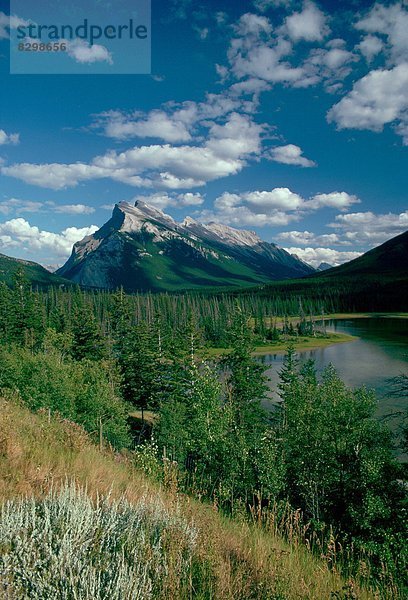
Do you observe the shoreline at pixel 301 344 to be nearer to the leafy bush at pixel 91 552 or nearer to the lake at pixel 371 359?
the lake at pixel 371 359

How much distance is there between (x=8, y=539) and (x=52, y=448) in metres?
3.61

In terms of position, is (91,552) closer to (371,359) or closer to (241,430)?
(241,430)

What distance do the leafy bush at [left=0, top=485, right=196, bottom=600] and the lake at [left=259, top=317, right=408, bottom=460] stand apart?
42.6m

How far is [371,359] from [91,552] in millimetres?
99245

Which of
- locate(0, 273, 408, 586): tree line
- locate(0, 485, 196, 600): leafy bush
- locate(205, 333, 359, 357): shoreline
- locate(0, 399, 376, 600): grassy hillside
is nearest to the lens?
locate(0, 485, 196, 600): leafy bush

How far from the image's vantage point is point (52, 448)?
779cm

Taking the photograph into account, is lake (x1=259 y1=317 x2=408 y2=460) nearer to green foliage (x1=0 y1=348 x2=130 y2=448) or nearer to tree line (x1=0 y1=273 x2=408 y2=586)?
tree line (x1=0 y1=273 x2=408 y2=586)

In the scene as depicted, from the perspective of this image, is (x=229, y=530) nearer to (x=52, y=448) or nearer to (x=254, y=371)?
(x=52, y=448)

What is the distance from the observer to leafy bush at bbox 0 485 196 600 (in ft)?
12.2

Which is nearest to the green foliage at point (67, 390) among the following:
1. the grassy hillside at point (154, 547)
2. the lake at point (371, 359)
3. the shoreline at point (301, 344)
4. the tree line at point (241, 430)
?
the tree line at point (241, 430)

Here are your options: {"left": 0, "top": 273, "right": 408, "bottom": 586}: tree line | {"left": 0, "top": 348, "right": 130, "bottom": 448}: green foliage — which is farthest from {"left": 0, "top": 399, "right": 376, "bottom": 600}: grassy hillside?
{"left": 0, "top": 348, "right": 130, "bottom": 448}: green foliage

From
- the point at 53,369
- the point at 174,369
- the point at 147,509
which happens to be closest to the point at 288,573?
the point at 147,509

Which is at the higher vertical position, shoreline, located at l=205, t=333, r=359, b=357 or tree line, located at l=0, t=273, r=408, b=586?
tree line, located at l=0, t=273, r=408, b=586

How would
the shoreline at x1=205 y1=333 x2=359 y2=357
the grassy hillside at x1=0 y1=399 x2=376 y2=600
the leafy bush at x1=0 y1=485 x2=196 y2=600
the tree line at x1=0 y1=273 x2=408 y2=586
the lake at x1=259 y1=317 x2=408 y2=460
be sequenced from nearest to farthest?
the leafy bush at x1=0 y1=485 x2=196 y2=600 < the grassy hillside at x1=0 y1=399 x2=376 y2=600 < the tree line at x1=0 y1=273 x2=408 y2=586 < the lake at x1=259 y1=317 x2=408 y2=460 < the shoreline at x1=205 y1=333 x2=359 y2=357
